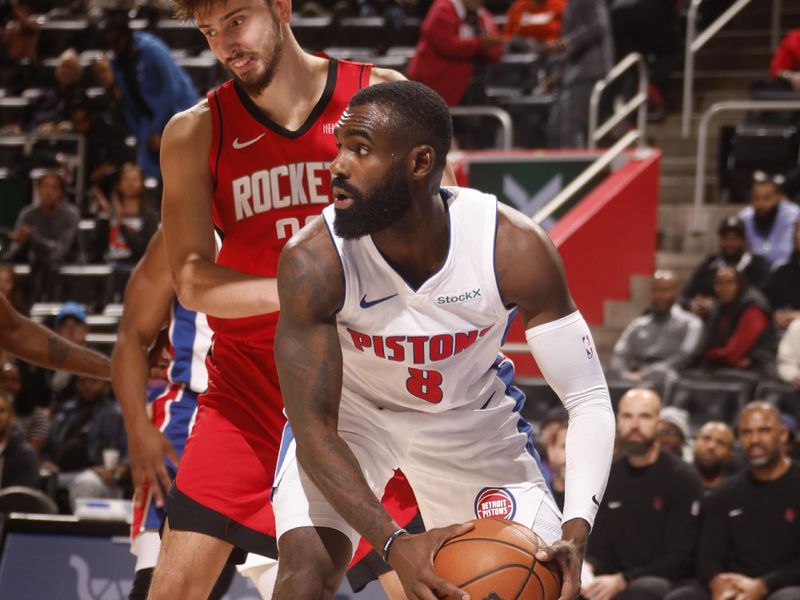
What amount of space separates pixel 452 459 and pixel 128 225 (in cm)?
814

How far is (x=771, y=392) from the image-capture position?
8.62m

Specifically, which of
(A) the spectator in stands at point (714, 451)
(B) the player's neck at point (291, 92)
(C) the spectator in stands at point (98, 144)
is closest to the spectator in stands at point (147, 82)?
(C) the spectator in stands at point (98, 144)

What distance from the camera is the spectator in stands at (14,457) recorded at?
8.49 metres

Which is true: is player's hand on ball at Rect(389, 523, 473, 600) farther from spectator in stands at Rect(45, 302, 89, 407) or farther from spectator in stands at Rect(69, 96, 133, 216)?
spectator in stands at Rect(69, 96, 133, 216)

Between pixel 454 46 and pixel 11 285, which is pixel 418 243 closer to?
pixel 11 285

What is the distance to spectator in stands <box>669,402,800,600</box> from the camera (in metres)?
6.92

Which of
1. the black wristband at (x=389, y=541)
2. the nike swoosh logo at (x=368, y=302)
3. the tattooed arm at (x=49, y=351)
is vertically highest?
the nike swoosh logo at (x=368, y=302)

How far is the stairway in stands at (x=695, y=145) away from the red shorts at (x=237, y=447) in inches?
266

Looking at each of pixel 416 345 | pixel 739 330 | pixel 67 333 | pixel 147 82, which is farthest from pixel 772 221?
pixel 416 345

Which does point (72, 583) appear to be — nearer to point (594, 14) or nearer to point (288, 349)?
point (288, 349)

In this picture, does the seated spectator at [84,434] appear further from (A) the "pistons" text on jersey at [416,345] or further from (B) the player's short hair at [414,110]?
(B) the player's short hair at [414,110]

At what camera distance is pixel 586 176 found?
35.4ft

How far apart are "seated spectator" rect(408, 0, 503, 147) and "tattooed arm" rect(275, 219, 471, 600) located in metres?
8.18

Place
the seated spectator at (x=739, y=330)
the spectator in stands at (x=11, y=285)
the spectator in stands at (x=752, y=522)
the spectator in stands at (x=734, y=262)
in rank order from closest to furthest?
the spectator in stands at (x=752, y=522) < the seated spectator at (x=739, y=330) < the spectator in stands at (x=734, y=262) < the spectator in stands at (x=11, y=285)
